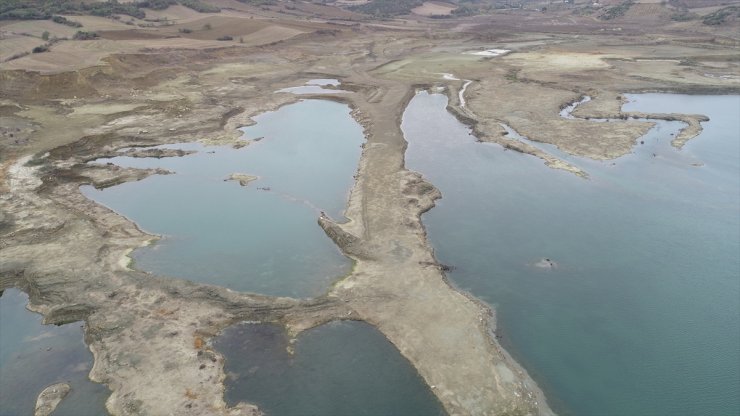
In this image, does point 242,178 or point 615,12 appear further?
point 615,12

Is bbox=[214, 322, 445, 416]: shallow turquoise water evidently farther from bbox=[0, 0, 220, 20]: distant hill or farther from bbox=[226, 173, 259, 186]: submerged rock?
bbox=[0, 0, 220, 20]: distant hill

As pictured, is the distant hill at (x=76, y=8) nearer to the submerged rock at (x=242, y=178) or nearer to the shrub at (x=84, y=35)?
the shrub at (x=84, y=35)

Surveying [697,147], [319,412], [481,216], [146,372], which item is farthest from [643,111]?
[146,372]

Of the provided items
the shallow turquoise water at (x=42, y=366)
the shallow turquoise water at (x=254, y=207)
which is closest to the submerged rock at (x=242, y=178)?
the shallow turquoise water at (x=254, y=207)

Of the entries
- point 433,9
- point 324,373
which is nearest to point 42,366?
point 324,373

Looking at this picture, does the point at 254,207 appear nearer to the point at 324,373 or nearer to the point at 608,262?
the point at 324,373

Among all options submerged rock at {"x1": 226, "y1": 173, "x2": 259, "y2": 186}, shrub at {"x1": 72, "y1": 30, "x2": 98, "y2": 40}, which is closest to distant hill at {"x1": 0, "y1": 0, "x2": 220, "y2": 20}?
shrub at {"x1": 72, "y1": 30, "x2": 98, "y2": 40}
